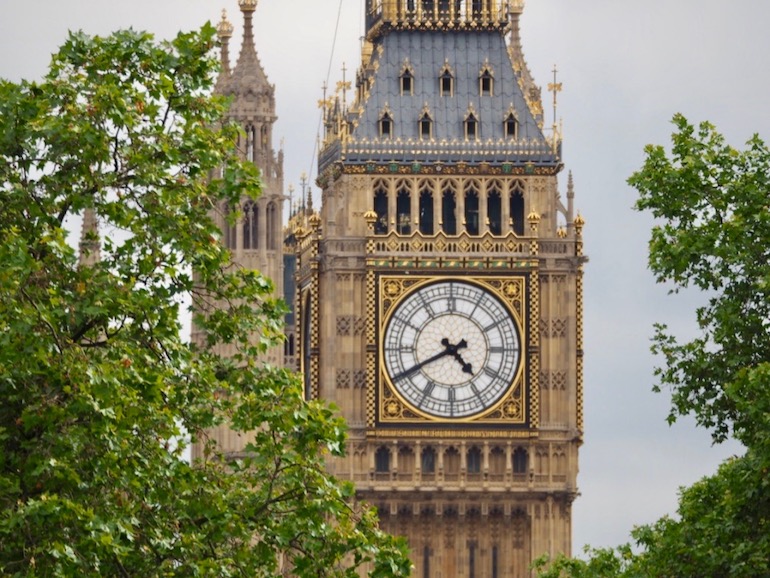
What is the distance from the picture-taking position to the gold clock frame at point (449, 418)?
11512cm

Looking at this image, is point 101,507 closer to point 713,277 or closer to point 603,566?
point 713,277

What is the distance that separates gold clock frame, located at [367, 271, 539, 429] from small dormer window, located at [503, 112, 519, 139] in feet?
13.3

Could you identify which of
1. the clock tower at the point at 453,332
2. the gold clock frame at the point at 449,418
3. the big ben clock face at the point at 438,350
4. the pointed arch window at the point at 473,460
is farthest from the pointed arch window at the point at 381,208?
the pointed arch window at the point at 473,460

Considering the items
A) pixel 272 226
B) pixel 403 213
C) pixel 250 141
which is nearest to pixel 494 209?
pixel 403 213

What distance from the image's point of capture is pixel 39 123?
65.1 metres

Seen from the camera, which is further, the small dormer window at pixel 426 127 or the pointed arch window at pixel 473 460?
the small dormer window at pixel 426 127

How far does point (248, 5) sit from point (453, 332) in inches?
682

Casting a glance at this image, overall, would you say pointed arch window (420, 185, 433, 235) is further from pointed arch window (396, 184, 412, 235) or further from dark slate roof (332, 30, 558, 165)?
dark slate roof (332, 30, 558, 165)

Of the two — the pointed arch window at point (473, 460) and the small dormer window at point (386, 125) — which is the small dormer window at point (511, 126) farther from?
the pointed arch window at point (473, 460)

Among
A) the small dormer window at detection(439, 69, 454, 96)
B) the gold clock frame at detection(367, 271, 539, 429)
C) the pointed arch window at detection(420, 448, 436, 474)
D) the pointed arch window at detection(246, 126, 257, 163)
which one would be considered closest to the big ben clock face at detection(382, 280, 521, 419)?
the gold clock frame at detection(367, 271, 539, 429)

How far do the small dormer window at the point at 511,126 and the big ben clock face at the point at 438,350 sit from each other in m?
4.54

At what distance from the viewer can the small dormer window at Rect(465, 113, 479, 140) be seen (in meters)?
117

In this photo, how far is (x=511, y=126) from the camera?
385 ft

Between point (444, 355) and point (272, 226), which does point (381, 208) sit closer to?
point (444, 355)
